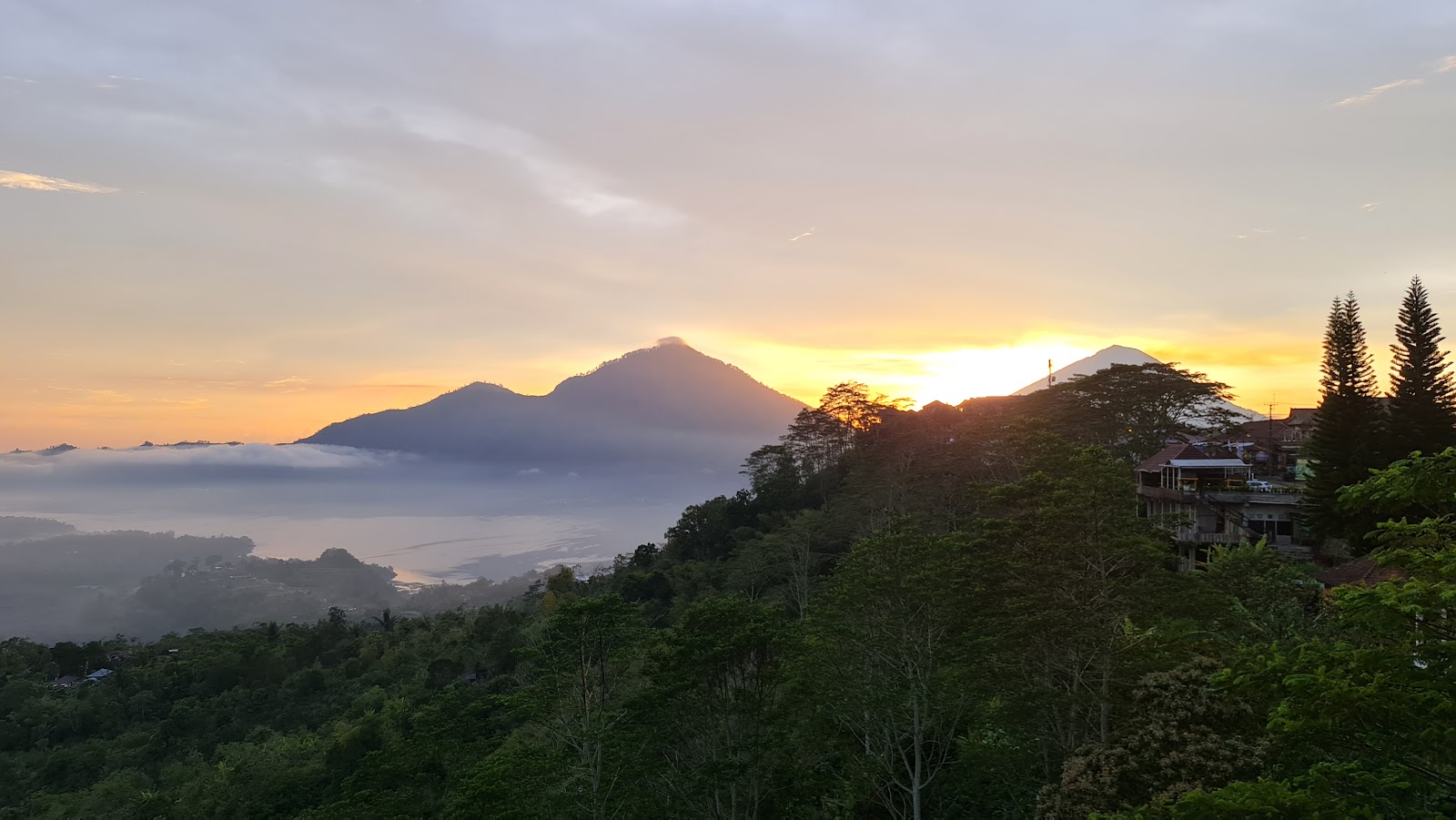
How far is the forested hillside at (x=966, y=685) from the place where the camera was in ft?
19.8

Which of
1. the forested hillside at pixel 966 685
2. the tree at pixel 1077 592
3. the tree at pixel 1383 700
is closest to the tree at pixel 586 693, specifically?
the forested hillside at pixel 966 685

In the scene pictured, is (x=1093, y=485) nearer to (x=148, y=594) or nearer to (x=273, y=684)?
(x=273, y=684)

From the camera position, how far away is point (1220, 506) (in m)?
30.3

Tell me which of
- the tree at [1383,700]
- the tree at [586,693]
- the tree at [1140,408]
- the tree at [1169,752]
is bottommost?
the tree at [586,693]

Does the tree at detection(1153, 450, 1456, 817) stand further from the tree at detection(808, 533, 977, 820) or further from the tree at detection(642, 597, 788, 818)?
the tree at detection(642, 597, 788, 818)

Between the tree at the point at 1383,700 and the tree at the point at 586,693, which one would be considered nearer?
the tree at the point at 1383,700

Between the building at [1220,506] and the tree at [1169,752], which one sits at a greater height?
the building at [1220,506]

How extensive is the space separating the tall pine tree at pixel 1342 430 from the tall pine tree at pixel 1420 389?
698 mm

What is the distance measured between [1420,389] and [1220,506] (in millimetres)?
8175

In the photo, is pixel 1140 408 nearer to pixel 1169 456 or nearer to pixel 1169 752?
pixel 1169 456

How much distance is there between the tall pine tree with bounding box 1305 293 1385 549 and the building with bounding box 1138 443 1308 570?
4.98ft

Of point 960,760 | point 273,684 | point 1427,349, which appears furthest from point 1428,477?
point 273,684

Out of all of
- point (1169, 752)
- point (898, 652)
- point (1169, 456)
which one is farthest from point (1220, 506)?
point (1169, 752)

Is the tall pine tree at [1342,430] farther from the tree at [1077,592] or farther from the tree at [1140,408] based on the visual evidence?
the tree at [1077,592]
